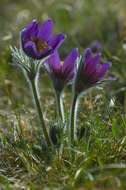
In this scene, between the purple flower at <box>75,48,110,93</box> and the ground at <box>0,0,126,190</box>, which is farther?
the purple flower at <box>75,48,110,93</box>

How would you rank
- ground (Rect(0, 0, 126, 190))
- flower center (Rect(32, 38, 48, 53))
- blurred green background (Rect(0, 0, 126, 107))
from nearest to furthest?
ground (Rect(0, 0, 126, 190)) → flower center (Rect(32, 38, 48, 53)) → blurred green background (Rect(0, 0, 126, 107))

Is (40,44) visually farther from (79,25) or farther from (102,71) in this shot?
(79,25)

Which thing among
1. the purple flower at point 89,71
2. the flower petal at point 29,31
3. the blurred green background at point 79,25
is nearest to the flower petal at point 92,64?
the purple flower at point 89,71

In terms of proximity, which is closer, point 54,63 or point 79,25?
point 54,63

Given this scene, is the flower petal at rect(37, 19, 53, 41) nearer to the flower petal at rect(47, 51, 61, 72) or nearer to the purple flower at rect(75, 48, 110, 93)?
the flower petal at rect(47, 51, 61, 72)

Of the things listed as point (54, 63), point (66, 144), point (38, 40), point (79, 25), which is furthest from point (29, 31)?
point (79, 25)

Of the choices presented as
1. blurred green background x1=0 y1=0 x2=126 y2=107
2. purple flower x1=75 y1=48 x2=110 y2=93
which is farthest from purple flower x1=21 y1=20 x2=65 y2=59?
blurred green background x1=0 y1=0 x2=126 y2=107

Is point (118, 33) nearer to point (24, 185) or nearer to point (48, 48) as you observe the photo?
point (48, 48)

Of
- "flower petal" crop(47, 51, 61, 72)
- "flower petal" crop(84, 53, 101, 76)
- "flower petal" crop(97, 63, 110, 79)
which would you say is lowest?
"flower petal" crop(97, 63, 110, 79)
